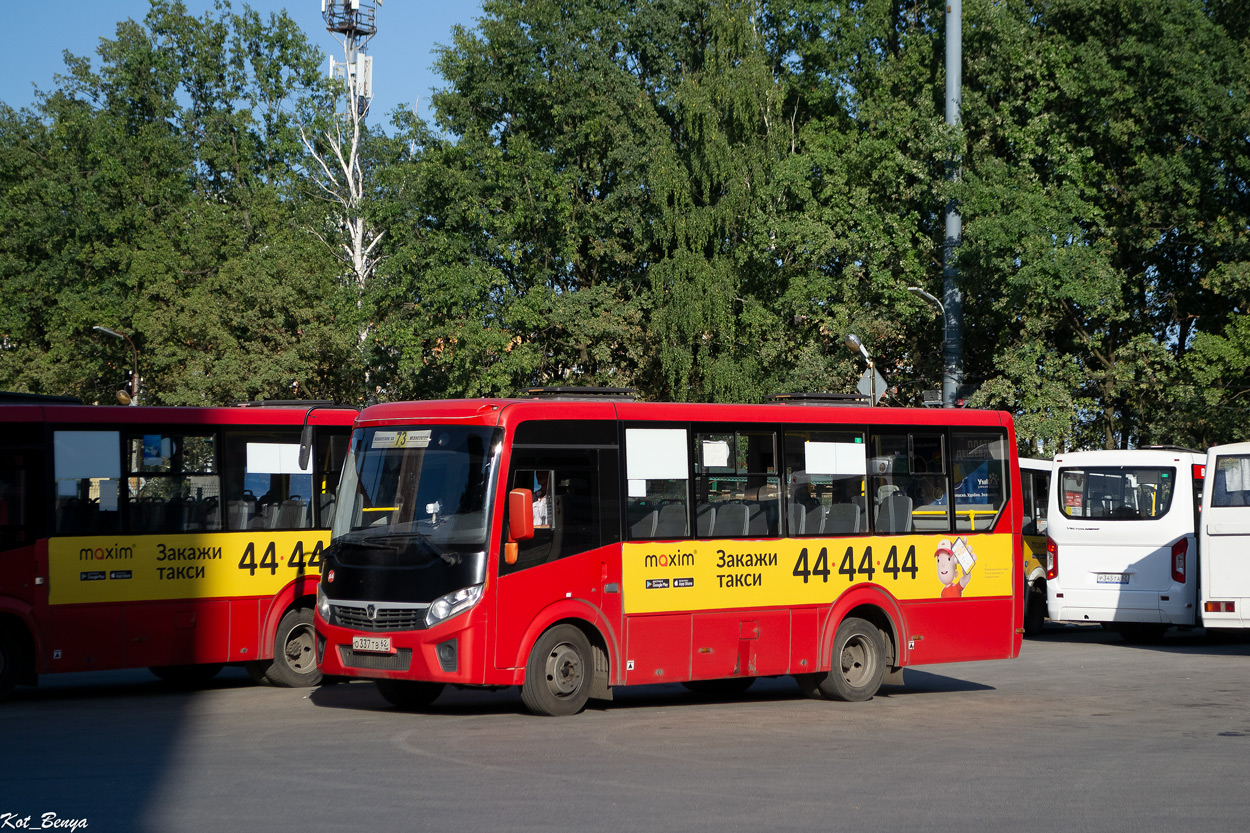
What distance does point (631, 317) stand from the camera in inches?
1769

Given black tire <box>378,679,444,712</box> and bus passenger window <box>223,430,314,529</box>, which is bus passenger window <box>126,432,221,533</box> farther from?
black tire <box>378,679,444,712</box>

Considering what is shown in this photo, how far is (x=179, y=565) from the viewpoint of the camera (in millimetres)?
14773

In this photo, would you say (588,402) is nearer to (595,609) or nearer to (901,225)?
(595,609)

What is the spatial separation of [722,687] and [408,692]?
12.0 feet

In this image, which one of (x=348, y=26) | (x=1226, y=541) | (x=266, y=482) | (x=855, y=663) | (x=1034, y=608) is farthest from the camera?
(x=348, y=26)

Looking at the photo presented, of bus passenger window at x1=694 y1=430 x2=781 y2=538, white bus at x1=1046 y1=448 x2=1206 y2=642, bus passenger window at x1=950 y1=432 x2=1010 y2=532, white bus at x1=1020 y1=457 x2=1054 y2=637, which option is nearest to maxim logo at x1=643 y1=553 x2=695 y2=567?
bus passenger window at x1=694 y1=430 x2=781 y2=538

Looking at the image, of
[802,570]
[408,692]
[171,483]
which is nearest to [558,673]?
[408,692]

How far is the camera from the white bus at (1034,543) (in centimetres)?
2489

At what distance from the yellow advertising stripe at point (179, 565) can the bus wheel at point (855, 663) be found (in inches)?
216

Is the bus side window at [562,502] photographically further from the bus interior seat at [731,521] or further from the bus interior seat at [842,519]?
the bus interior seat at [842,519]

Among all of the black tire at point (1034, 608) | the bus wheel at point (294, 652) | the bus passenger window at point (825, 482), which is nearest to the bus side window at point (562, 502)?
the bus passenger window at point (825, 482)

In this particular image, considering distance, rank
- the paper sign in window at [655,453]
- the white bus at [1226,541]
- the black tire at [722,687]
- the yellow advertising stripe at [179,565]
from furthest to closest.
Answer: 1. the white bus at [1226,541]
2. the black tire at [722,687]
3. the yellow advertising stripe at [179,565]
4. the paper sign in window at [655,453]

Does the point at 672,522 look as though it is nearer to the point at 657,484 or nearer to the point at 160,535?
the point at 657,484

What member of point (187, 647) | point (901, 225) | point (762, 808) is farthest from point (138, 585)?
point (901, 225)
